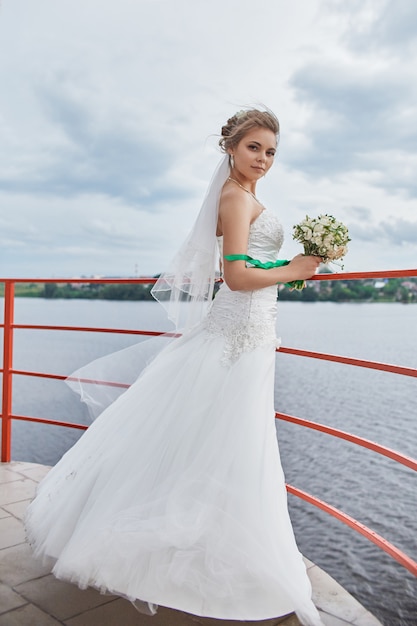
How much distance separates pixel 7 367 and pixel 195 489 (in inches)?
84.5

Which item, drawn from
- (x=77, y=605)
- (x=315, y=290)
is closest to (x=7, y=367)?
(x=77, y=605)

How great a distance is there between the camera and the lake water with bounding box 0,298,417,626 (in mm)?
5484

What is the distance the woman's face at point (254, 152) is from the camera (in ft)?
6.58

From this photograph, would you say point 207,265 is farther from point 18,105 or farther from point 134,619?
point 18,105

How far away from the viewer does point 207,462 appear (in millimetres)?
1843

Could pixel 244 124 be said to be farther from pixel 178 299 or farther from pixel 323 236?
pixel 178 299

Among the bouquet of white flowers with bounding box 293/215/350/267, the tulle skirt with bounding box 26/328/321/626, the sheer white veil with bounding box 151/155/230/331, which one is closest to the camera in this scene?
the tulle skirt with bounding box 26/328/321/626

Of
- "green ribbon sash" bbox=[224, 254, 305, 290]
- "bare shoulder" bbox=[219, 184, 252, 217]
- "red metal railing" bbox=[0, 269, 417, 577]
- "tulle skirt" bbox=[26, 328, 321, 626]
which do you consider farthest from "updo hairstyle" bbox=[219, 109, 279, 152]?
"tulle skirt" bbox=[26, 328, 321, 626]

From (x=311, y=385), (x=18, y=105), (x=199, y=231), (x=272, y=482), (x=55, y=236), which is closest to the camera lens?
(x=272, y=482)

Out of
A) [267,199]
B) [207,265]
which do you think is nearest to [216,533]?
[207,265]

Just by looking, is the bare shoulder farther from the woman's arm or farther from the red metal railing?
the red metal railing

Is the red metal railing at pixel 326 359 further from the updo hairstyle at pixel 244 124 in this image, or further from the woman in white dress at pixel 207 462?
the updo hairstyle at pixel 244 124

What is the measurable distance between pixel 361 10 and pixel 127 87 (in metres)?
19.2

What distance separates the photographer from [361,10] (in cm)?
4559
